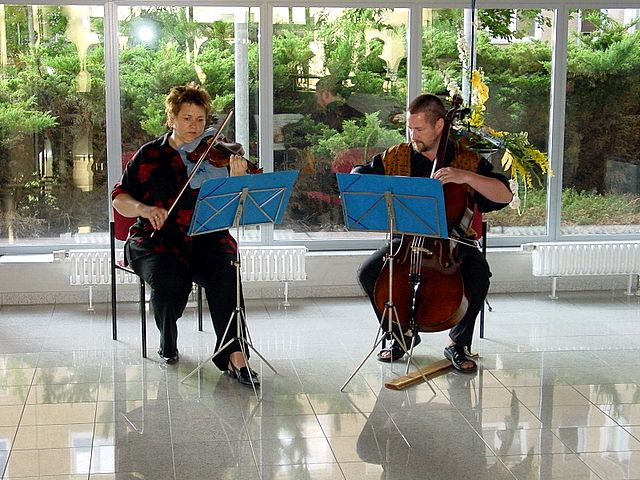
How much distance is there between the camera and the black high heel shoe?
14.5 ft

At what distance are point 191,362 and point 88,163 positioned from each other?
74.4 inches

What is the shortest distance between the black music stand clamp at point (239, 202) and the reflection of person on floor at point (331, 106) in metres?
2.07

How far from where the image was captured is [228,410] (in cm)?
411

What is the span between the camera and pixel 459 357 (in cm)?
474

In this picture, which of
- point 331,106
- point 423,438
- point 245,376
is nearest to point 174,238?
point 245,376

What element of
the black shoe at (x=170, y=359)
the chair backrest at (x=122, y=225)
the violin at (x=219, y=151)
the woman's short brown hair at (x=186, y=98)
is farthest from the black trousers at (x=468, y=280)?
the chair backrest at (x=122, y=225)

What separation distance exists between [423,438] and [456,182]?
113 centimetres

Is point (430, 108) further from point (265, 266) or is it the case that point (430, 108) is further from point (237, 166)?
point (265, 266)

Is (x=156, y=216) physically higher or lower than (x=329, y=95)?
lower

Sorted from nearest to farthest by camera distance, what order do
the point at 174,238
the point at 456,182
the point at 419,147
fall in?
the point at 456,182
the point at 419,147
the point at 174,238

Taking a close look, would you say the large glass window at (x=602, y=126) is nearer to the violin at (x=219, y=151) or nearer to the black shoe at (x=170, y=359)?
the violin at (x=219, y=151)

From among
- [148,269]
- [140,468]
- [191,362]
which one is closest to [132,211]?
[148,269]

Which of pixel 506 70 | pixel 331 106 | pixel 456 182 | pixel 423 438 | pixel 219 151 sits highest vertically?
pixel 506 70

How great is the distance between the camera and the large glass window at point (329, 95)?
6.29 meters
